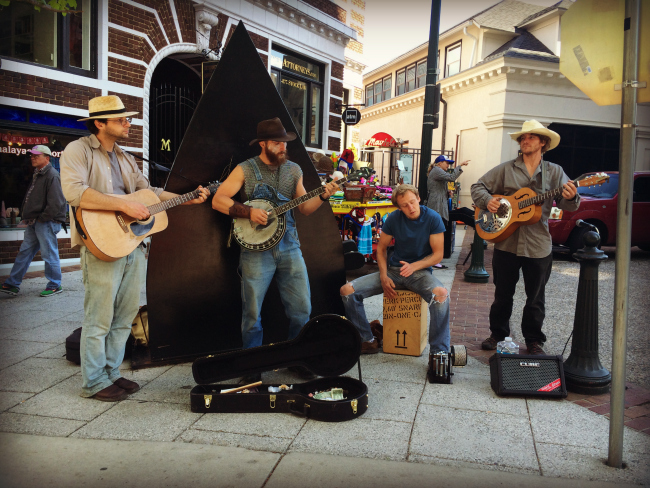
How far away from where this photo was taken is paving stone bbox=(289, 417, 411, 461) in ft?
9.72

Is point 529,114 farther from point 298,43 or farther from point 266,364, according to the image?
point 266,364

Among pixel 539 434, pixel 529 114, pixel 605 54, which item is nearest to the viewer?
pixel 605 54

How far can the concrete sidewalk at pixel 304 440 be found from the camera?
270 centimetres

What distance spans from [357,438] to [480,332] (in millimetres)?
2878

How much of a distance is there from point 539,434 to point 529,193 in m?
2.16

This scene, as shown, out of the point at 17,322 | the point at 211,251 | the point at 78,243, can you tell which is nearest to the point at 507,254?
the point at 211,251

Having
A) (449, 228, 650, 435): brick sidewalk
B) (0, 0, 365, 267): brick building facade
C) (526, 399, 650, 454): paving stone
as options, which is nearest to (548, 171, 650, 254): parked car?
(449, 228, 650, 435): brick sidewalk

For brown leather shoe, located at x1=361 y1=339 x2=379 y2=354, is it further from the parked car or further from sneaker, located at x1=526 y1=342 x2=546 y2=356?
the parked car

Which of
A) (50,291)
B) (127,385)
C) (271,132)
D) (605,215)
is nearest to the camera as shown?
(127,385)

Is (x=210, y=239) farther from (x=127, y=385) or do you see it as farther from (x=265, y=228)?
(x=127, y=385)

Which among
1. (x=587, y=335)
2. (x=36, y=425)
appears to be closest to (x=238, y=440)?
(x=36, y=425)

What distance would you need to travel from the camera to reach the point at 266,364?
3.86 metres

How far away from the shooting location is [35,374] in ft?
13.6

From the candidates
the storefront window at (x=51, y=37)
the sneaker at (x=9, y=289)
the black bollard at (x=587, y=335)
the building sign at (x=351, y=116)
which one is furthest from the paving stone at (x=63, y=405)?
the building sign at (x=351, y=116)
